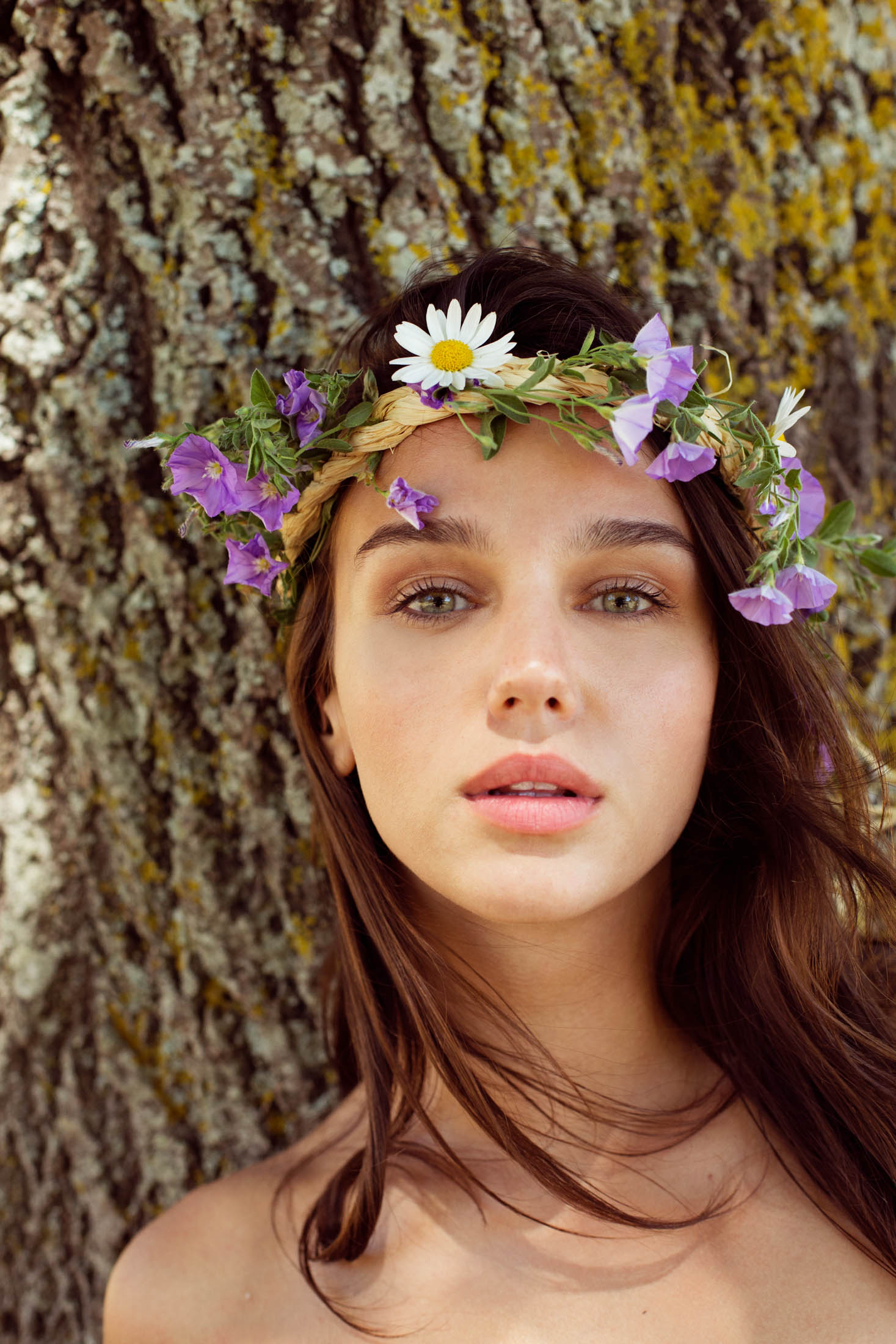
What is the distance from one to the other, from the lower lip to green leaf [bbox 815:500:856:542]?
0.77 meters

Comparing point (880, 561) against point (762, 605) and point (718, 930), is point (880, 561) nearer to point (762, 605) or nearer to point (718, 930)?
point (762, 605)

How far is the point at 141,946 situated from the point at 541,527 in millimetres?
1272

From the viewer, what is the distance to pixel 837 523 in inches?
76.4

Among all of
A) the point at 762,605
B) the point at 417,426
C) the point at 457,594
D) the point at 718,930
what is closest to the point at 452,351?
the point at 417,426

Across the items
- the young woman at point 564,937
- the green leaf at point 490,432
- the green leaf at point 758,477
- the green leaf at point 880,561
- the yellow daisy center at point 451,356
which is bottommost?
the young woman at point 564,937

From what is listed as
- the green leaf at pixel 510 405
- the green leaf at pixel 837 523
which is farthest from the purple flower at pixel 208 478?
the green leaf at pixel 837 523

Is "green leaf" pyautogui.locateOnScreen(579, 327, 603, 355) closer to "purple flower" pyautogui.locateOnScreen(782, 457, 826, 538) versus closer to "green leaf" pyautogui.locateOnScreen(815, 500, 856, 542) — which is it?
"purple flower" pyautogui.locateOnScreen(782, 457, 826, 538)

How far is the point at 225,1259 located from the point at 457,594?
118 cm

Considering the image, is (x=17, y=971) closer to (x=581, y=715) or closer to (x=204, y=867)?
(x=204, y=867)

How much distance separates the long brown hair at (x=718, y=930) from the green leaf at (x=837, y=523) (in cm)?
20

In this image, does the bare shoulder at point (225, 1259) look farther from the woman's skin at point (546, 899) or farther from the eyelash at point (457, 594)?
the eyelash at point (457, 594)

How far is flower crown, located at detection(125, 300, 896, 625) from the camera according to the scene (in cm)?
152

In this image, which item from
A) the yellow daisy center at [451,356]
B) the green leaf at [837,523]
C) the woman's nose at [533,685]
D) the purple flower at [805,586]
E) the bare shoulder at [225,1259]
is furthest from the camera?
the green leaf at [837,523]

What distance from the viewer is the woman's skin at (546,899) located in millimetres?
1494
